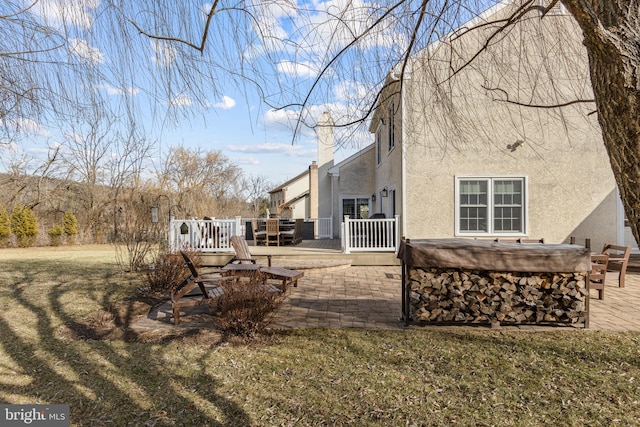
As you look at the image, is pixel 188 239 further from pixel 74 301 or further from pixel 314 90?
pixel 314 90

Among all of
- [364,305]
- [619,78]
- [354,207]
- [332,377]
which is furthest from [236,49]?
[354,207]

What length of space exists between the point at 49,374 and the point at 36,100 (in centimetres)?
278

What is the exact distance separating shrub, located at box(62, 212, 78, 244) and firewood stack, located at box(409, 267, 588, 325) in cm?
2154

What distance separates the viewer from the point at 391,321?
18.4 feet

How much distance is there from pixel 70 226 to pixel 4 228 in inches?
110

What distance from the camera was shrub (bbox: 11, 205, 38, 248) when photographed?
64.0 ft

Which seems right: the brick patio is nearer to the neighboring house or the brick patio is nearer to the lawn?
the lawn

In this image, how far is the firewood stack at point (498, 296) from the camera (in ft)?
16.6

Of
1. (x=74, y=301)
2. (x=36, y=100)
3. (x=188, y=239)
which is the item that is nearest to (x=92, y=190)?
(x=188, y=239)

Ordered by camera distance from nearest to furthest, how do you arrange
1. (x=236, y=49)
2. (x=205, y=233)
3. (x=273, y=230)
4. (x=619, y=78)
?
(x=619, y=78), (x=236, y=49), (x=205, y=233), (x=273, y=230)

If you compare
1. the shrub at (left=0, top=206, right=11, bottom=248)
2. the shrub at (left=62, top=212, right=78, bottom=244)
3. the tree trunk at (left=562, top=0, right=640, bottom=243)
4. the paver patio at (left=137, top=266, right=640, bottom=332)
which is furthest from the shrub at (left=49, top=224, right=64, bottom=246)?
the tree trunk at (left=562, top=0, right=640, bottom=243)
